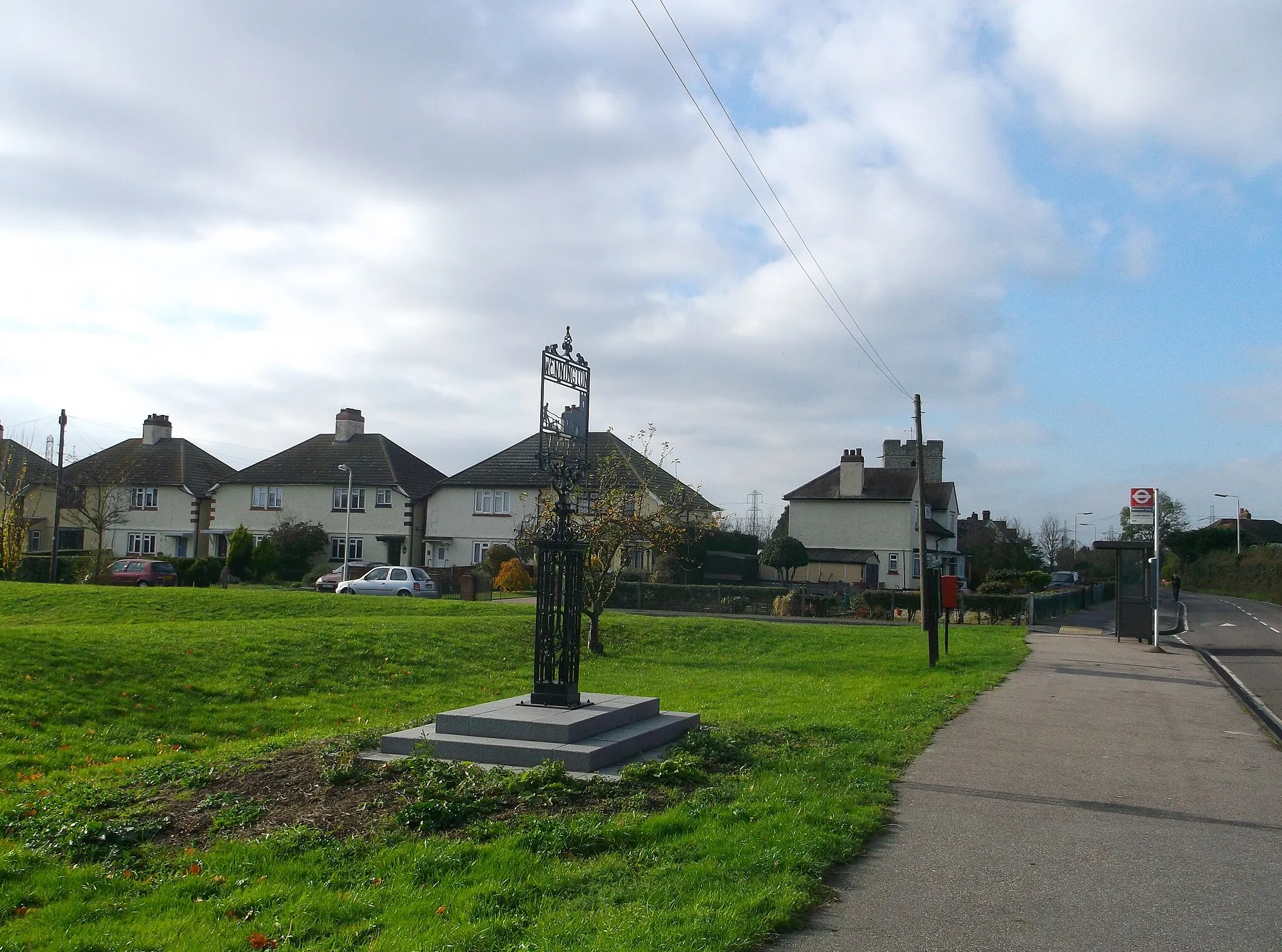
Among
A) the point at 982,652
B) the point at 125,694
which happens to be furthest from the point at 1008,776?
the point at 982,652


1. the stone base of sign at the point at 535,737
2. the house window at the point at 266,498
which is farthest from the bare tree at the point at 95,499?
the stone base of sign at the point at 535,737

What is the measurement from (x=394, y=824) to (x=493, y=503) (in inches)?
1954

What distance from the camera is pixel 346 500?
2250 inches

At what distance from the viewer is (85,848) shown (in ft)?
19.8

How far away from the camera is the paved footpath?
5145mm

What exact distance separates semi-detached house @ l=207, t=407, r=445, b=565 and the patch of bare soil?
1947 inches

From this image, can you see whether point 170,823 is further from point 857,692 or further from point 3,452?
point 3,452

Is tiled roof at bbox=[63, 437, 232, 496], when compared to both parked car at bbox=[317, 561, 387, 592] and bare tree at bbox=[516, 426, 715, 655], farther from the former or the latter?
bare tree at bbox=[516, 426, 715, 655]

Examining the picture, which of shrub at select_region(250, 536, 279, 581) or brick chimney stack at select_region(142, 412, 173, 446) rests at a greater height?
brick chimney stack at select_region(142, 412, 173, 446)

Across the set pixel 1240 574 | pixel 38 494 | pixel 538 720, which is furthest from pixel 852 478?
pixel 538 720

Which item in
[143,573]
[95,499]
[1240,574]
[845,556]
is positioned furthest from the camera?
[1240,574]

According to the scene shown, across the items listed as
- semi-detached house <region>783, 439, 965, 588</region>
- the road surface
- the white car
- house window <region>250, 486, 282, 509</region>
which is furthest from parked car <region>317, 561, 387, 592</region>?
the road surface

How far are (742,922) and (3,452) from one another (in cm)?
5799

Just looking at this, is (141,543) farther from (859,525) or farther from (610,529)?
(610,529)
